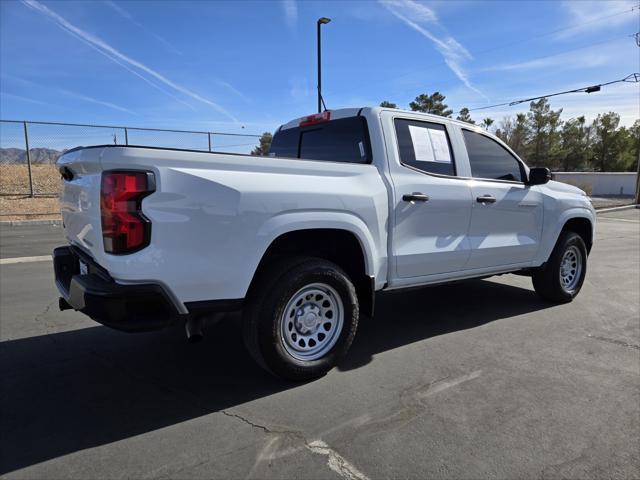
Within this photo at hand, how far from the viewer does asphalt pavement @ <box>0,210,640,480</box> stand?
2.46m

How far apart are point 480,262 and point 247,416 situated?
9.25ft

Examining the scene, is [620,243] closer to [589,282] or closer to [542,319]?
[589,282]

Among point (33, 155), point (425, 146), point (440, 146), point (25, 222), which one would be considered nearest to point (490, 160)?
point (440, 146)

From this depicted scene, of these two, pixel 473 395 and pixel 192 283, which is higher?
pixel 192 283

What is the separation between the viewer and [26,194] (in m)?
17.5

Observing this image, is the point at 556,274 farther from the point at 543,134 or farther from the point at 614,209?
the point at 543,134

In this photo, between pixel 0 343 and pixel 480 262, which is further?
pixel 480 262

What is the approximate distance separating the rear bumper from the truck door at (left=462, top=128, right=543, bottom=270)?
9.76 feet

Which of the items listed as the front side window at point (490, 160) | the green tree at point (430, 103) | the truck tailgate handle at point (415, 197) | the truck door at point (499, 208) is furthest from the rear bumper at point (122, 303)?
the green tree at point (430, 103)

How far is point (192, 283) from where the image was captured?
2.82m

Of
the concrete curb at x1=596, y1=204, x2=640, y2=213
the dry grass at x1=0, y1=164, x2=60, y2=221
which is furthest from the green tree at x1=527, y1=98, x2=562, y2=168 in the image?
the dry grass at x1=0, y1=164, x2=60, y2=221

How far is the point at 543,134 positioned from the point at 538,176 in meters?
51.7

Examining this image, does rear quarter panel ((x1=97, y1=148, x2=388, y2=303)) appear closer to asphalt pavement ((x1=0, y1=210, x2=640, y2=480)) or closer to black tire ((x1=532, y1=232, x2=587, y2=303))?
asphalt pavement ((x1=0, y1=210, x2=640, y2=480))

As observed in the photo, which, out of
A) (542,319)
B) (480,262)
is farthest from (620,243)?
(480,262)
